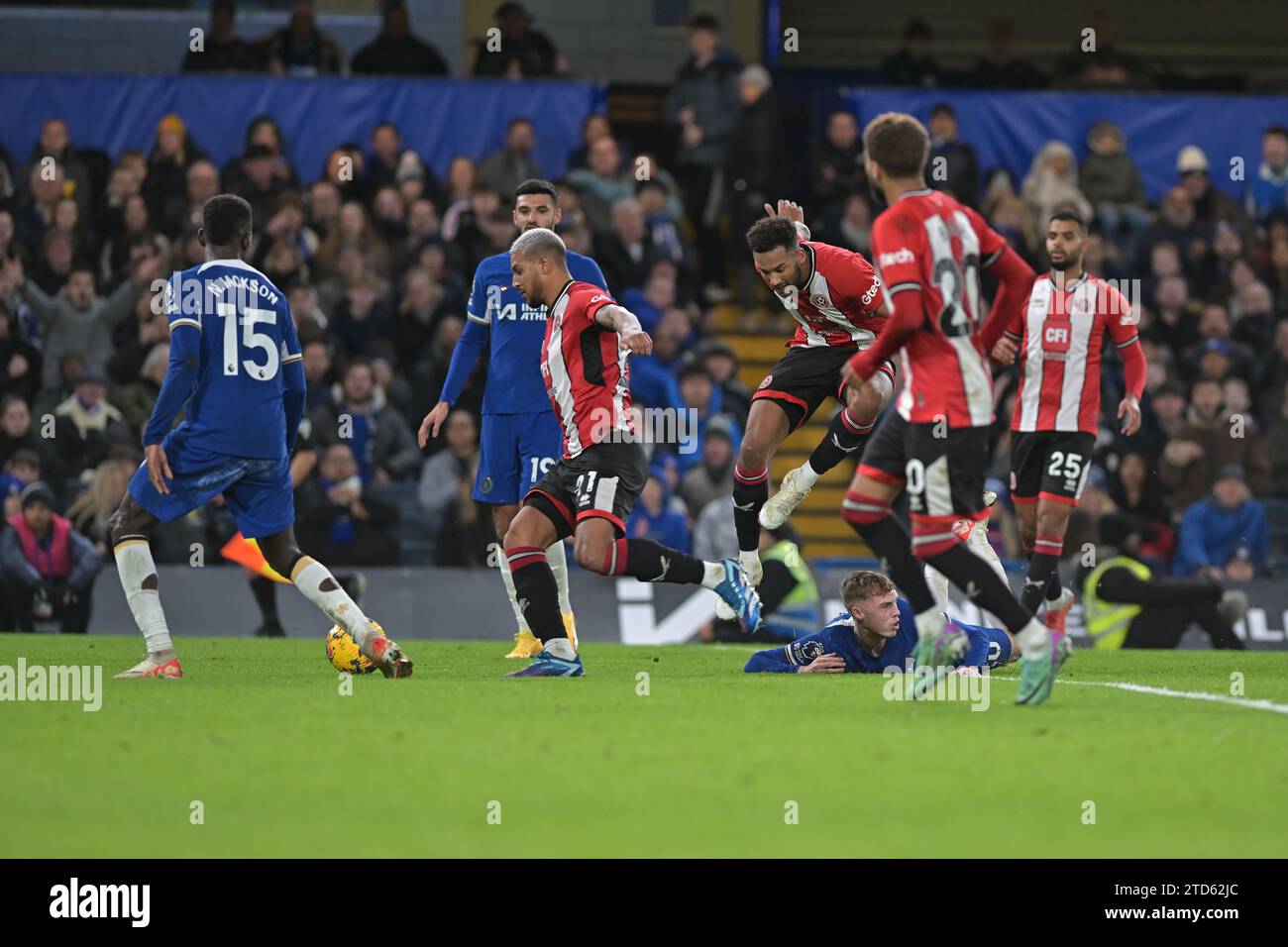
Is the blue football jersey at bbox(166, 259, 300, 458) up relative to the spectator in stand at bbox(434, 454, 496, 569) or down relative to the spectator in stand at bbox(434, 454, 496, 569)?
up

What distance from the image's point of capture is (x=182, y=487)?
9.02 meters

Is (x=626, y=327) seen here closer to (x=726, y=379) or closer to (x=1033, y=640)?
(x=1033, y=640)

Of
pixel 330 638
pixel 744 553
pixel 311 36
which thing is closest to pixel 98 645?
pixel 330 638

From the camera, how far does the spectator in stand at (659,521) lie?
1597 cm

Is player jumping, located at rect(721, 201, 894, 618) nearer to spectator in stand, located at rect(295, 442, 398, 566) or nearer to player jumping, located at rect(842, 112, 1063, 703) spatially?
player jumping, located at rect(842, 112, 1063, 703)

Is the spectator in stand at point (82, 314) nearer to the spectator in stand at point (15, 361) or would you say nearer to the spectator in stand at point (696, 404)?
the spectator in stand at point (15, 361)

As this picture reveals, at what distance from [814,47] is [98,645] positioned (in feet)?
47.6

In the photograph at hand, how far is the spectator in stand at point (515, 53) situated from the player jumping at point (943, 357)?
1300 centimetres

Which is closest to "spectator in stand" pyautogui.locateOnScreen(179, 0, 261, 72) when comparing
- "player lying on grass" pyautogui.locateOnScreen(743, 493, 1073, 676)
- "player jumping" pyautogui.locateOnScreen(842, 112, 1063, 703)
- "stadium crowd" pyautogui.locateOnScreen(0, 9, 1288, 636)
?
"stadium crowd" pyautogui.locateOnScreen(0, 9, 1288, 636)

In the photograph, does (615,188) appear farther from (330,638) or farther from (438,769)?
(438,769)

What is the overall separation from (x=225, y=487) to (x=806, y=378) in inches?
131

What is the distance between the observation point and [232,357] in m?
9.10

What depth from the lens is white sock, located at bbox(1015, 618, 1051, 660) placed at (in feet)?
25.0
